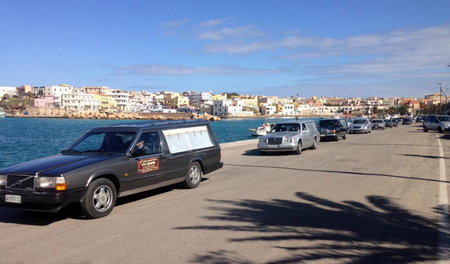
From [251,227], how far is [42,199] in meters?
3.48

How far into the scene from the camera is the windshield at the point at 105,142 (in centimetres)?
865

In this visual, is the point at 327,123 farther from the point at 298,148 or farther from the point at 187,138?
the point at 187,138

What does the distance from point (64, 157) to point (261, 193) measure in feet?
14.3

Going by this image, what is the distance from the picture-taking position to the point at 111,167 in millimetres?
7762

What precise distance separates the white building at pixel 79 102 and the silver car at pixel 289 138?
168 meters

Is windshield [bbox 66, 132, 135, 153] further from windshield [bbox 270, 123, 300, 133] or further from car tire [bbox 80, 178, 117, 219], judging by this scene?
windshield [bbox 270, 123, 300, 133]

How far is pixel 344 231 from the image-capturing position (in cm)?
635

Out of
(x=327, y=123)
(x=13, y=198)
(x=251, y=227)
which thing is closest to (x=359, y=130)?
(x=327, y=123)

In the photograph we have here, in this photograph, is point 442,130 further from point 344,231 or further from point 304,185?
point 344,231

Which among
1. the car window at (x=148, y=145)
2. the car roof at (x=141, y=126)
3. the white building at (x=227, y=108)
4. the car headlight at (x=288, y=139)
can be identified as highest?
the white building at (x=227, y=108)

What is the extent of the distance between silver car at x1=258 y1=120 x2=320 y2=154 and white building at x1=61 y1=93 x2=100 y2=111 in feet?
550

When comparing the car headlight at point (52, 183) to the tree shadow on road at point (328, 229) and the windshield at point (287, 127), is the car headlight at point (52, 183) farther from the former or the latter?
the windshield at point (287, 127)

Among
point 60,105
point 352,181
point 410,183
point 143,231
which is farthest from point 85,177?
point 60,105

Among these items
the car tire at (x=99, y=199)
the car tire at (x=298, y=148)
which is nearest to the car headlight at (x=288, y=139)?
the car tire at (x=298, y=148)
